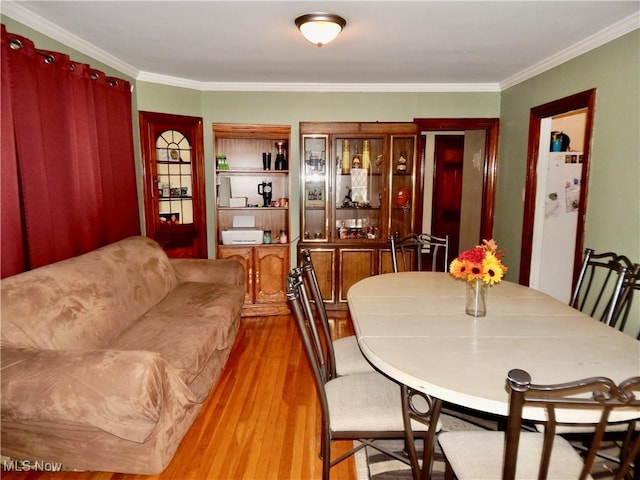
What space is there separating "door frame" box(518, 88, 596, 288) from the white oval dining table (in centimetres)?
108

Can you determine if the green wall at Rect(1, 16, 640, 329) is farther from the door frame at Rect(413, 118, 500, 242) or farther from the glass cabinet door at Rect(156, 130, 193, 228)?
the glass cabinet door at Rect(156, 130, 193, 228)

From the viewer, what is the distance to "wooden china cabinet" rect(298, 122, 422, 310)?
174 inches

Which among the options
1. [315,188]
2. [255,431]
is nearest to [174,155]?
[315,188]

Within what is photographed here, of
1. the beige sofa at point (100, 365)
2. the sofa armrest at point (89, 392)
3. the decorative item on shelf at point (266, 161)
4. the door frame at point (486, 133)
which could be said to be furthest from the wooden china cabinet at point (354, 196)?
the sofa armrest at point (89, 392)

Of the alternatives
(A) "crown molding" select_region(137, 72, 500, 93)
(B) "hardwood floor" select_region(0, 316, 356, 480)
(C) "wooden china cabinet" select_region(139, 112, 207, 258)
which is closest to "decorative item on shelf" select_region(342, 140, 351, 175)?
(A) "crown molding" select_region(137, 72, 500, 93)

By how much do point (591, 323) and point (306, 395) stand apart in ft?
5.67

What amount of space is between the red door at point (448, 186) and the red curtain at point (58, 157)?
4879 mm

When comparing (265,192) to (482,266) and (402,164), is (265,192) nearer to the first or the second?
(402,164)

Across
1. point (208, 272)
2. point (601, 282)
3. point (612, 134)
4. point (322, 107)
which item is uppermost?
point (322, 107)

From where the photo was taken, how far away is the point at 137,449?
1.92 meters

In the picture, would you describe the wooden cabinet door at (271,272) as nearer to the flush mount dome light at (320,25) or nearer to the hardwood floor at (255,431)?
the hardwood floor at (255,431)

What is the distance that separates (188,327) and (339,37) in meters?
2.24

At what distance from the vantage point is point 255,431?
2.42 meters

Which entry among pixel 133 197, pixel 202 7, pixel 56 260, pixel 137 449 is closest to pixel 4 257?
pixel 56 260
